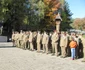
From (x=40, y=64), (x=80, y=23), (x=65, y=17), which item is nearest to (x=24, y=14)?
(x=65, y=17)

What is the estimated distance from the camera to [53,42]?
21938 mm

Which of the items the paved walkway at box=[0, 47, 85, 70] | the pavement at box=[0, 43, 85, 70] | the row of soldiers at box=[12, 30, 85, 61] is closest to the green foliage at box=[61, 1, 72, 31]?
the row of soldiers at box=[12, 30, 85, 61]

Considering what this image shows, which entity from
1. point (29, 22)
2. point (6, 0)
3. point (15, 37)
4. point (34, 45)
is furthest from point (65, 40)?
point (29, 22)

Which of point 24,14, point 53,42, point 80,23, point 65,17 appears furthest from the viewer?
point 80,23

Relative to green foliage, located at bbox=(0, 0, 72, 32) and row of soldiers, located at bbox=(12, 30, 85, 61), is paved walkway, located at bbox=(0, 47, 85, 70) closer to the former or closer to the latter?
row of soldiers, located at bbox=(12, 30, 85, 61)

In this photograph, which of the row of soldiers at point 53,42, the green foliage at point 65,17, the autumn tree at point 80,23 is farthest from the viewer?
the autumn tree at point 80,23

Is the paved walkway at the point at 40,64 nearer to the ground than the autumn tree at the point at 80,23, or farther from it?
nearer to the ground

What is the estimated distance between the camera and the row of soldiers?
787 inches

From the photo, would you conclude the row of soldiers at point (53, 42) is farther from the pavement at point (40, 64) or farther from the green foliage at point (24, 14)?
the green foliage at point (24, 14)

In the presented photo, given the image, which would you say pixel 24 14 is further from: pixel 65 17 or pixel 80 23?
pixel 80 23

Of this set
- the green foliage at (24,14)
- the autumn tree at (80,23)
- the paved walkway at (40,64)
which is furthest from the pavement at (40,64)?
the autumn tree at (80,23)

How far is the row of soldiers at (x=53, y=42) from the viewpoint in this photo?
19995 mm

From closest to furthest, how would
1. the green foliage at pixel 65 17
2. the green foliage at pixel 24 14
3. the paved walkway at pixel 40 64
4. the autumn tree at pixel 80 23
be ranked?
the paved walkway at pixel 40 64, the green foliage at pixel 24 14, the green foliage at pixel 65 17, the autumn tree at pixel 80 23

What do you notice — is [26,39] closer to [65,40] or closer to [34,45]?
[34,45]
